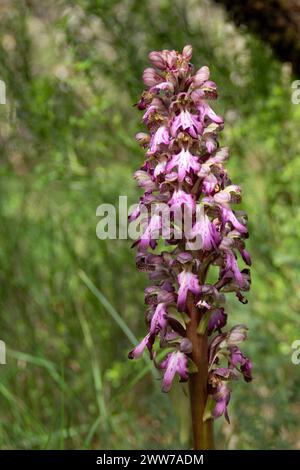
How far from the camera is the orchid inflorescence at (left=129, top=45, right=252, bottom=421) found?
188cm

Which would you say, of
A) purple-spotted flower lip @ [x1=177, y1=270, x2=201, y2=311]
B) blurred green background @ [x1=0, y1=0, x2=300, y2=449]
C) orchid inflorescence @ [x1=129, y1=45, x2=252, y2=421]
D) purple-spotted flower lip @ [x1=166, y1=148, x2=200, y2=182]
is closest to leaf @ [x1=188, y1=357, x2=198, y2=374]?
orchid inflorescence @ [x1=129, y1=45, x2=252, y2=421]

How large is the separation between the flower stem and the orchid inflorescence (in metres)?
0.01

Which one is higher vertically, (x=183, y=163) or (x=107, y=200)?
(x=107, y=200)

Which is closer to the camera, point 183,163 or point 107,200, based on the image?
point 183,163

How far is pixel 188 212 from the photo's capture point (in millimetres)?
1892

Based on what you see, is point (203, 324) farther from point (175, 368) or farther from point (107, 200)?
point (107, 200)

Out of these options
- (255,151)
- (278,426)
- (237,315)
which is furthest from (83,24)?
(278,426)

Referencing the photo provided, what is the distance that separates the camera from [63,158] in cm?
419

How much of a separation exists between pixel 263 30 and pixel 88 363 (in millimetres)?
1991

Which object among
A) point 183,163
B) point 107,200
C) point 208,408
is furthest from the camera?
point 107,200

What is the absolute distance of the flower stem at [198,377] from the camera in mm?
1945

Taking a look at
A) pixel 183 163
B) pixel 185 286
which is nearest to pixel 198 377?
pixel 185 286

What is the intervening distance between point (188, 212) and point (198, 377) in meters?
0.43

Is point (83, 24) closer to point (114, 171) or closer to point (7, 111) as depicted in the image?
point (7, 111)
